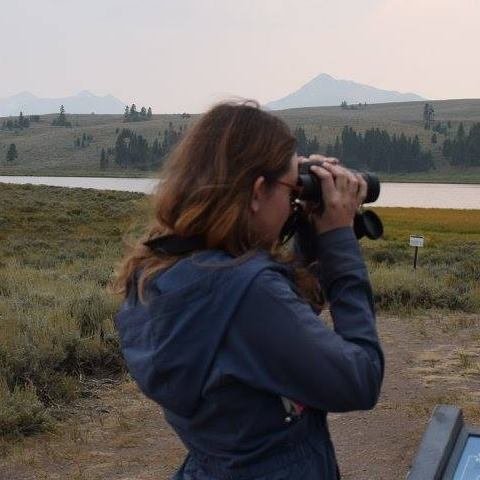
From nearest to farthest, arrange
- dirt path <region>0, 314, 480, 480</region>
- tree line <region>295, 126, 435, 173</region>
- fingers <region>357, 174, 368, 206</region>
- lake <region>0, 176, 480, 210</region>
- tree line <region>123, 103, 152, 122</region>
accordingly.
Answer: fingers <region>357, 174, 368, 206</region>, dirt path <region>0, 314, 480, 480</region>, lake <region>0, 176, 480, 210</region>, tree line <region>295, 126, 435, 173</region>, tree line <region>123, 103, 152, 122</region>

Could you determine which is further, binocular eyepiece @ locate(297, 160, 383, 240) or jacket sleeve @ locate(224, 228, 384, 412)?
binocular eyepiece @ locate(297, 160, 383, 240)

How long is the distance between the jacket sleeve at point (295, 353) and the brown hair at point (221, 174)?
13 cm

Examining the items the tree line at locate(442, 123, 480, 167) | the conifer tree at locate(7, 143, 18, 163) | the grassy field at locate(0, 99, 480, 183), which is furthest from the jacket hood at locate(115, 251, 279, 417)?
the conifer tree at locate(7, 143, 18, 163)

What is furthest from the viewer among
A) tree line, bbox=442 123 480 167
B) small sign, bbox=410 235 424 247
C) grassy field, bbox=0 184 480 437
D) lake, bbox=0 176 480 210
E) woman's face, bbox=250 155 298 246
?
tree line, bbox=442 123 480 167

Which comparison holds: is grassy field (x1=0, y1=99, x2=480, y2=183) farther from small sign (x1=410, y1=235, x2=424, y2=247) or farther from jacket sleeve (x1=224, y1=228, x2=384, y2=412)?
jacket sleeve (x1=224, y1=228, x2=384, y2=412)

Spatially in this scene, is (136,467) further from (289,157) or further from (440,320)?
(440,320)

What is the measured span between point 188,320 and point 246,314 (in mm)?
111

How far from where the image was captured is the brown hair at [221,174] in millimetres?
1588

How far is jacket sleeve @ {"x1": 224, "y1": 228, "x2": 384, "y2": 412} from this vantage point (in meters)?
1.51

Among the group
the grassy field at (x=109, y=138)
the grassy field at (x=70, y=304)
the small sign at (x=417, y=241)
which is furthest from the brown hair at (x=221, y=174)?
the grassy field at (x=109, y=138)

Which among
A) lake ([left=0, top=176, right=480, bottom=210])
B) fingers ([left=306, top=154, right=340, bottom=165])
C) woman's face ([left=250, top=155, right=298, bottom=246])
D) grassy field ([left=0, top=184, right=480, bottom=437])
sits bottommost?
lake ([left=0, top=176, right=480, bottom=210])

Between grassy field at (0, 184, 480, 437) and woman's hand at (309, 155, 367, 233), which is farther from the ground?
woman's hand at (309, 155, 367, 233)

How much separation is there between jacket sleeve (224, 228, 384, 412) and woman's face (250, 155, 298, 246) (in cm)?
12

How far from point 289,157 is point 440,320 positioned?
7790 millimetres
